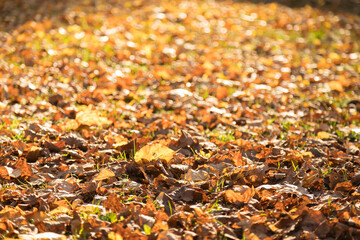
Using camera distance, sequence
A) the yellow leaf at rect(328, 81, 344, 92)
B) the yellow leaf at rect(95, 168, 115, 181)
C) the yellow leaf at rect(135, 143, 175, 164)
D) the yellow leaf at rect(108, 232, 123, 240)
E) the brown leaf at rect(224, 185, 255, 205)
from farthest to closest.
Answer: the yellow leaf at rect(328, 81, 344, 92)
the yellow leaf at rect(135, 143, 175, 164)
the yellow leaf at rect(95, 168, 115, 181)
the brown leaf at rect(224, 185, 255, 205)
the yellow leaf at rect(108, 232, 123, 240)

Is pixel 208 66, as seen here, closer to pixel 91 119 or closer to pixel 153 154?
pixel 91 119

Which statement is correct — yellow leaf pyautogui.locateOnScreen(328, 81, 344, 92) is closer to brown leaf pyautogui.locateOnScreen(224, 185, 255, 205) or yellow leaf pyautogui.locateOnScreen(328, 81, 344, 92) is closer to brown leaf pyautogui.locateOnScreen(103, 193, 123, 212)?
brown leaf pyautogui.locateOnScreen(224, 185, 255, 205)

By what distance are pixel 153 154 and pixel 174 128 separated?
89cm

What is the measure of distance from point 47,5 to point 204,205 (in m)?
7.16

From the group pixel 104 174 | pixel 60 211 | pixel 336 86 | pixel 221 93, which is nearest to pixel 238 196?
pixel 104 174

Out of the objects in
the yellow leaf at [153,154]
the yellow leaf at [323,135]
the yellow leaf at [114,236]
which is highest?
the yellow leaf at [114,236]

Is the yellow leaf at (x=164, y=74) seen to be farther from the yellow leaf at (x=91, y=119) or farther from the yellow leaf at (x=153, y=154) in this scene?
the yellow leaf at (x=153, y=154)

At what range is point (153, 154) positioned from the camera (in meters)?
2.68

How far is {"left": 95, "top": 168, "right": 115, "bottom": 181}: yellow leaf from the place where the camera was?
2.50m

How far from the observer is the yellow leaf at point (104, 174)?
8.19ft

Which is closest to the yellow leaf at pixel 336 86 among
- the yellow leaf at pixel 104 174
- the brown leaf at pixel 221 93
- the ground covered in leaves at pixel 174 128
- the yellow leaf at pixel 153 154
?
the ground covered in leaves at pixel 174 128

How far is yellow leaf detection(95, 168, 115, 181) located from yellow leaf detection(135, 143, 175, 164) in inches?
8.4

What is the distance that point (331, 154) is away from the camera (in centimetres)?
293

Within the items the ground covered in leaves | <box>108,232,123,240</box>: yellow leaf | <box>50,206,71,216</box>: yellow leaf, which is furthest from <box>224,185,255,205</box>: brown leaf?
<box>50,206,71,216</box>: yellow leaf
